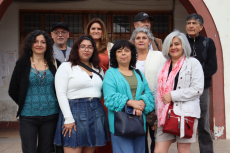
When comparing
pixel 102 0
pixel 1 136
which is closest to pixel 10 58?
pixel 1 136

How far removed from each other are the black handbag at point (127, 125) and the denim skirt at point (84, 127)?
0.28 meters

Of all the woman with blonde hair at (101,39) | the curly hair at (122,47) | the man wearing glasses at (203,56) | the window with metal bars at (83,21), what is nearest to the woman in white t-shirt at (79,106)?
the curly hair at (122,47)

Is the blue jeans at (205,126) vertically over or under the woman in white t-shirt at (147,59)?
under

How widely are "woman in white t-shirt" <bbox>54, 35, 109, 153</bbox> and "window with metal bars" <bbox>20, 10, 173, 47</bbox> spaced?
13.0ft

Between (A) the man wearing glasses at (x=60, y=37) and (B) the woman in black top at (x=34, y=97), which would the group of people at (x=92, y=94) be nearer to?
(B) the woman in black top at (x=34, y=97)

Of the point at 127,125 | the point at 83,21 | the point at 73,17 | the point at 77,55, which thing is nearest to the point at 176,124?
the point at 127,125

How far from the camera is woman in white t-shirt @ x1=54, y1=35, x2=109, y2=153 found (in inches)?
102

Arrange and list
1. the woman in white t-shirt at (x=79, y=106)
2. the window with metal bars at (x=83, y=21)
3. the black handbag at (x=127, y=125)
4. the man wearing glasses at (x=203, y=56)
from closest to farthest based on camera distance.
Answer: the black handbag at (x=127, y=125) < the woman in white t-shirt at (x=79, y=106) < the man wearing glasses at (x=203, y=56) < the window with metal bars at (x=83, y=21)

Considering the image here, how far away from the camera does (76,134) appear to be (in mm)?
2586

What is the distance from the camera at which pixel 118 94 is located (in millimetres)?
2537

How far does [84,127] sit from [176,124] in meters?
1.01

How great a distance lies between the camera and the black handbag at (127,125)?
2.45m

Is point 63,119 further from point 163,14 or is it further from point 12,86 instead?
point 163,14

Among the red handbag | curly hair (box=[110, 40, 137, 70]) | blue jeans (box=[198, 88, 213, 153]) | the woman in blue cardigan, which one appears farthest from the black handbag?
blue jeans (box=[198, 88, 213, 153])
